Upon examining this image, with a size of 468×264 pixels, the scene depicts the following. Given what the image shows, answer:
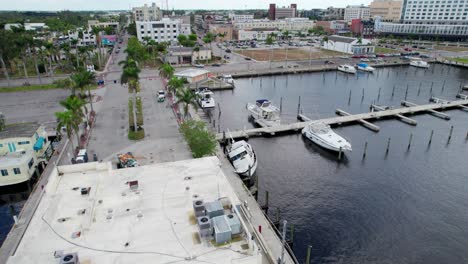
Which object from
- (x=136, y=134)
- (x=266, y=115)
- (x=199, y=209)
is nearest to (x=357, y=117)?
(x=266, y=115)

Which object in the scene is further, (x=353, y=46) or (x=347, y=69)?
(x=353, y=46)

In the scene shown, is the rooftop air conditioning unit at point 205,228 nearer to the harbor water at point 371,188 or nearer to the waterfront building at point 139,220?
the waterfront building at point 139,220

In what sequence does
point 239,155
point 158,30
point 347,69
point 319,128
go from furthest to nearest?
point 158,30
point 347,69
point 319,128
point 239,155

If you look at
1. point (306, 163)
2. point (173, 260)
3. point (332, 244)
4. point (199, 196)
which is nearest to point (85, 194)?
point (199, 196)

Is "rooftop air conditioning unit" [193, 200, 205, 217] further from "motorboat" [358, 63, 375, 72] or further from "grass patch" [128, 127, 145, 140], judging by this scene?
"motorboat" [358, 63, 375, 72]

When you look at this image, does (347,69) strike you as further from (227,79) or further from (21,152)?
(21,152)

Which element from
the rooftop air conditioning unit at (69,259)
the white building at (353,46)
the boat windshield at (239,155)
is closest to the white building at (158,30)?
the white building at (353,46)
